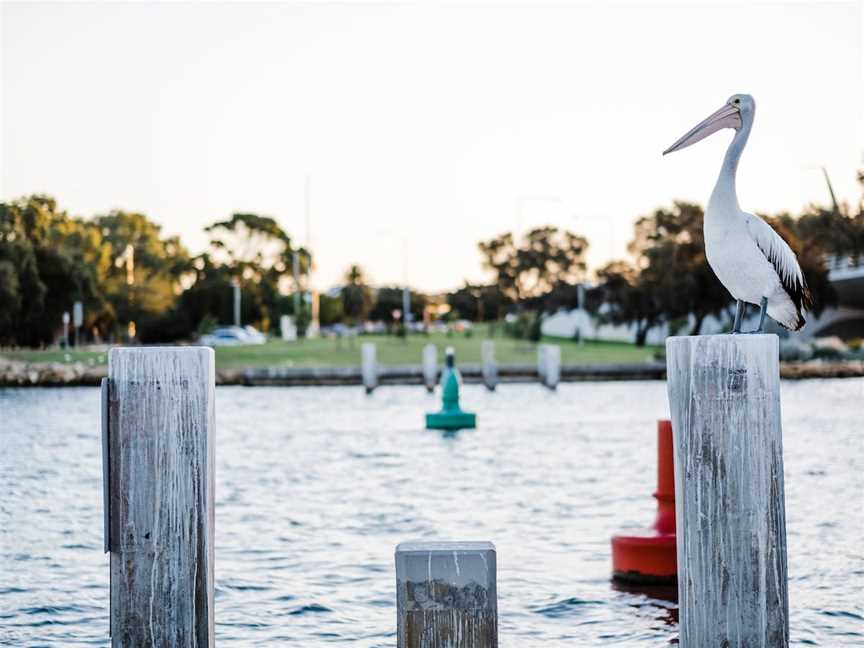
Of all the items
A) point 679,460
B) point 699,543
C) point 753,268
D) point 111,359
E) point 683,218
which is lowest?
point 699,543

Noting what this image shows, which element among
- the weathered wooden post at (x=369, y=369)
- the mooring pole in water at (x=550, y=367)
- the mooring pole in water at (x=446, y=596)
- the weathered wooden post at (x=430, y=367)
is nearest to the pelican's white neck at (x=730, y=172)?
the mooring pole in water at (x=446, y=596)

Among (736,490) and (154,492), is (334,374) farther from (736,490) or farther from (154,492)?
(736,490)

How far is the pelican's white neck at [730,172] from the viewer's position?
707 centimetres

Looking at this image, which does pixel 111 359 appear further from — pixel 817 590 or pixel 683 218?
pixel 683 218

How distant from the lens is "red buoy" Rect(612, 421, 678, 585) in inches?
381

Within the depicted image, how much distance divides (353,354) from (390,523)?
45.3 metres

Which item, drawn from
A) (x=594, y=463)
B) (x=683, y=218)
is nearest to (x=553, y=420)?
(x=594, y=463)

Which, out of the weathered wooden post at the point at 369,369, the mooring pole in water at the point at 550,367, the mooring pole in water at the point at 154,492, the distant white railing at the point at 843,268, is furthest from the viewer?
the distant white railing at the point at 843,268

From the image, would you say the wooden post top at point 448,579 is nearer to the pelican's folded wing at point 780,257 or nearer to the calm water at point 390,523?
the pelican's folded wing at point 780,257

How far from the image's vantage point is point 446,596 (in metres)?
5.29

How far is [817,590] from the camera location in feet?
31.9

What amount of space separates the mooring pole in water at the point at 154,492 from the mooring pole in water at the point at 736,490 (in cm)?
218

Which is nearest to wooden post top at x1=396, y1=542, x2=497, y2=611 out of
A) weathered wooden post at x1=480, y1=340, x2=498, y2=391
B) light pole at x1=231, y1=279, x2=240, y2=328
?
weathered wooden post at x1=480, y1=340, x2=498, y2=391

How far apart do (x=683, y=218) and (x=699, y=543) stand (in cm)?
6472
